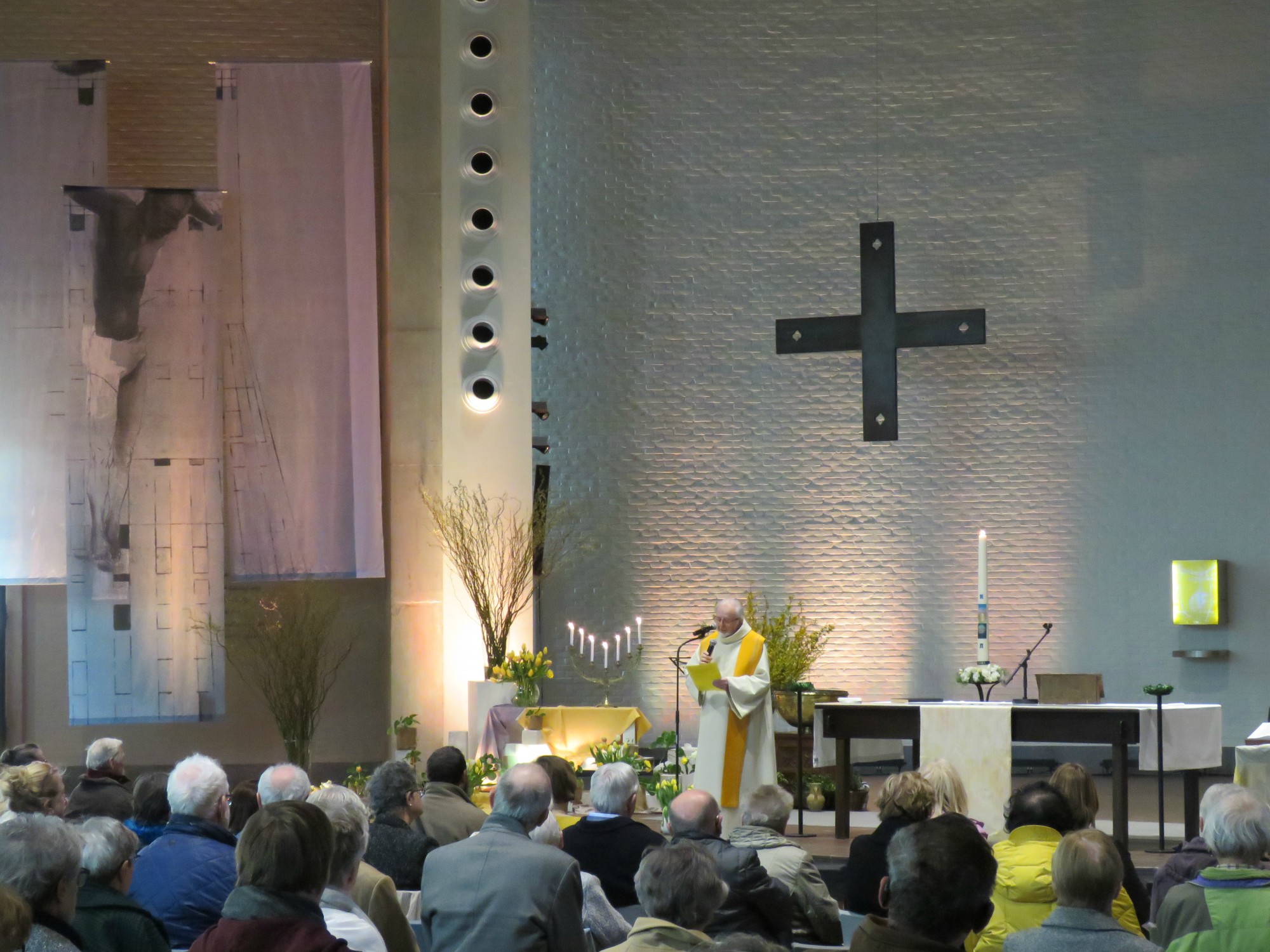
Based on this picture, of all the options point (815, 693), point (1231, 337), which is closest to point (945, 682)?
point (815, 693)

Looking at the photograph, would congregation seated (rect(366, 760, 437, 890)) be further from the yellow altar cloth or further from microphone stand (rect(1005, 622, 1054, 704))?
microphone stand (rect(1005, 622, 1054, 704))

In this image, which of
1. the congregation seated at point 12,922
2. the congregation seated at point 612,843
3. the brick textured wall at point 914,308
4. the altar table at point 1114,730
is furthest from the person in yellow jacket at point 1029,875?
the brick textured wall at point 914,308

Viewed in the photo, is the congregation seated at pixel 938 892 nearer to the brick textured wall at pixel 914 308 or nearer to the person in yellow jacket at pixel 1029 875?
the person in yellow jacket at pixel 1029 875

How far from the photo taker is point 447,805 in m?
4.99

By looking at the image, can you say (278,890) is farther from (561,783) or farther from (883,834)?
(561,783)

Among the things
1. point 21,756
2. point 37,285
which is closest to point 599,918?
point 21,756

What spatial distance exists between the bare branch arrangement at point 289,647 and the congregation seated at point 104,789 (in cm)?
523

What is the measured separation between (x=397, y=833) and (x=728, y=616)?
4.12 meters

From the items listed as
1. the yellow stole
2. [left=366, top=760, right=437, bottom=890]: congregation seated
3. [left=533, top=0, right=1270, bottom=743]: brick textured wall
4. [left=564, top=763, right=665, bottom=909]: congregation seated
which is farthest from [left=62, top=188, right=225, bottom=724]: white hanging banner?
[left=564, top=763, right=665, bottom=909]: congregation seated

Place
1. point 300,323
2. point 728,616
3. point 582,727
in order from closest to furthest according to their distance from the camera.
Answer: point 728,616, point 582,727, point 300,323

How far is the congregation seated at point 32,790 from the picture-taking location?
184 inches

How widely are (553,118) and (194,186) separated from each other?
307 centimetres

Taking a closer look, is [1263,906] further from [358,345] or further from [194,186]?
[194,186]

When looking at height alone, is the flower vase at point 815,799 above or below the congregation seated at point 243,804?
below
